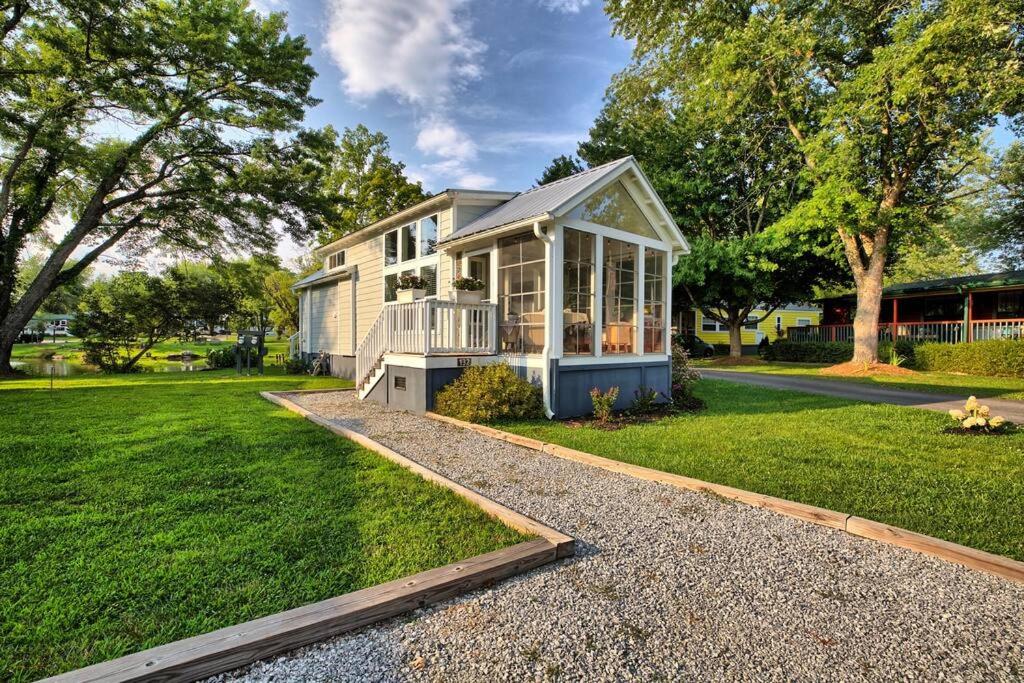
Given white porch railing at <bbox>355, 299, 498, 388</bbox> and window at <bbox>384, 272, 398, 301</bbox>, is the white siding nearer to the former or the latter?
window at <bbox>384, 272, 398, 301</bbox>

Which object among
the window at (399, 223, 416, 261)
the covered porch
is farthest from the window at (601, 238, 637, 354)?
the covered porch

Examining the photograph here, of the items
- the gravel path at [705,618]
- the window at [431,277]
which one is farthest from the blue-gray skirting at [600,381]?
the window at [431,277]

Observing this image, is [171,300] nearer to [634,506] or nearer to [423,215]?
[423,215]

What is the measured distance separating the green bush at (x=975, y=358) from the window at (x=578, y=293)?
46.3ft

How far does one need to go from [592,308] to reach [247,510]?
19.6ft

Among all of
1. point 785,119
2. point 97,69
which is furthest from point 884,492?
point 97,69

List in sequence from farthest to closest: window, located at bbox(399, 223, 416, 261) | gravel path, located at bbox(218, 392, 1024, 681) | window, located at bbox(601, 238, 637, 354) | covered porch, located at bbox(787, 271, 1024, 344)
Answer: covered porch, located at bbox(787, 271, 1024, 344)
window, located at bbox(399, 223, 416, 261)
window, located at bbox(601, 238, 637, 354)
gravel path, located at bbox(218, 392, 1024, 681)

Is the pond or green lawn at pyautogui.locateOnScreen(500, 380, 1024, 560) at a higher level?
the pond

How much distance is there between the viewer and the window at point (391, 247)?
1176 centimetres

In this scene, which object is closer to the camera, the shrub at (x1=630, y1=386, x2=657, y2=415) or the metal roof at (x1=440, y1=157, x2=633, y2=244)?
the metal roof at (x1=440, y1=157, x2=633, y2=244)

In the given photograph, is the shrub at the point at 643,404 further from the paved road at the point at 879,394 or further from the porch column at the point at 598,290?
the paved road at the point at 879,394

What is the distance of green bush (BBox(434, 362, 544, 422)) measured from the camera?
7.14 metres

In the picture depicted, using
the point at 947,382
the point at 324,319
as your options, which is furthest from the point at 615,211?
the point at 324,319

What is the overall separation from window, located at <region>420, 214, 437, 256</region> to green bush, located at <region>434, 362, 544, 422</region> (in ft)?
12.8
